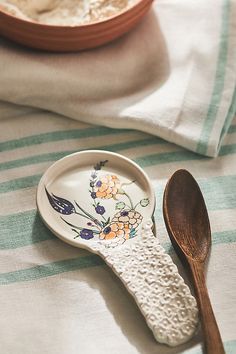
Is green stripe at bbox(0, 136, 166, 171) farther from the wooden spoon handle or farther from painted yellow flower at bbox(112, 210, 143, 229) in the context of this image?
the wooden spoon handle

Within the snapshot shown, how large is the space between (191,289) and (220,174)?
18 cm

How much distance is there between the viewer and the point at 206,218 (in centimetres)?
66

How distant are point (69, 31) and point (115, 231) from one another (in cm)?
27

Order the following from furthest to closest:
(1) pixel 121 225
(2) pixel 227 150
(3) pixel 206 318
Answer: (2) pixel 227 150 < (1) pixel 121 225 < (3) pixel 206 318

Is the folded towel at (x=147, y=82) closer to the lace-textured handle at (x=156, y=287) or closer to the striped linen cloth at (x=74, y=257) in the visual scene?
the striped linen cloth at (x=74, y=257)

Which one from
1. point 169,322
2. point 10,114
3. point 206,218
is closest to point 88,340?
point 169,322

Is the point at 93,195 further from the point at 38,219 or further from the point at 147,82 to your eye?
the point at 147,82

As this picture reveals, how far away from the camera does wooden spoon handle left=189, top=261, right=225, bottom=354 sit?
21.3 inches

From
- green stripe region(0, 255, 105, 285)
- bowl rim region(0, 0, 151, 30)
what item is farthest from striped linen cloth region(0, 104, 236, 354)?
bowl rim region(0, 0, 151, 30)

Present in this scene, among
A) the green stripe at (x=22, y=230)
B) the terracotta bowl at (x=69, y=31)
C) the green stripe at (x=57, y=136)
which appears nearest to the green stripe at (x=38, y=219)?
the green stripe at (x=22, y=230)

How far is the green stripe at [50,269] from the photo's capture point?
2.05ft

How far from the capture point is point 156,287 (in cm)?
58

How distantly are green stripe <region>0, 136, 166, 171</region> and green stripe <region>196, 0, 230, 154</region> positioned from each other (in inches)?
2.2

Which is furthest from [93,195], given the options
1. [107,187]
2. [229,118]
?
[229,118]
